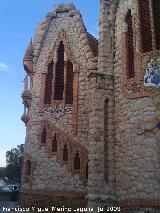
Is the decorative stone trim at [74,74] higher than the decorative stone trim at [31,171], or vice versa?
the decorative stone trim at [74,74]

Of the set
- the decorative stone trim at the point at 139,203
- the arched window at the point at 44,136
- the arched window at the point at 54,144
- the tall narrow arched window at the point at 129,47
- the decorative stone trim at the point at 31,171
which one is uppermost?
the tall narrow arched window at the point at 129,47

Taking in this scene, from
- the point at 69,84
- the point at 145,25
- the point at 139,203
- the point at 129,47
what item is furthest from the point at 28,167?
the point at 145,25

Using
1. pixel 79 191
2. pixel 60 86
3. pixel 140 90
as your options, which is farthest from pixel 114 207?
pixel 60 86

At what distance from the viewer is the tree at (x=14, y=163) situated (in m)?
37.1

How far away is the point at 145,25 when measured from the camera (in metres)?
13.7

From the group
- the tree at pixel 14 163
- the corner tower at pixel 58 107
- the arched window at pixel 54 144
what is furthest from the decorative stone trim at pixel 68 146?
the tree at pixel 14 163

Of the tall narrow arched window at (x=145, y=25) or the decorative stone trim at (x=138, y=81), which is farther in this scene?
the tall narrow arched window at (x=145, y=25)

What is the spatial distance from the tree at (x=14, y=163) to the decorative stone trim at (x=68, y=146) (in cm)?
2237

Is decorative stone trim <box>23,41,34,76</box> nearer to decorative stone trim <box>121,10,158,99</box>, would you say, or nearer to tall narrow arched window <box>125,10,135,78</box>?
tall narrow arched window <box>125,10,135,78</box>

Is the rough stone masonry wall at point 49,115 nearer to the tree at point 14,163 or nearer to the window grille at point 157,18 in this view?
the window grille at point 157,18

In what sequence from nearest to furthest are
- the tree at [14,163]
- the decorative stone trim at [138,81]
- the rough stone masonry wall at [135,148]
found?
1. the rough stone masonry wall at [135,148]
2. the decorative stone trim at [138,81]
3. the tree at [14,163]

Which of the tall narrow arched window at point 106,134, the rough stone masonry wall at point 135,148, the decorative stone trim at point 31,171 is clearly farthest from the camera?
the decorative stone trim at point 31,171

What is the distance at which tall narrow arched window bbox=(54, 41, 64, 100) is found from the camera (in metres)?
16.5

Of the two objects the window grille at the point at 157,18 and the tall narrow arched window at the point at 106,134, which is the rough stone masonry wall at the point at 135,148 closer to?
the tall narrow arched window at the point at 106,134
